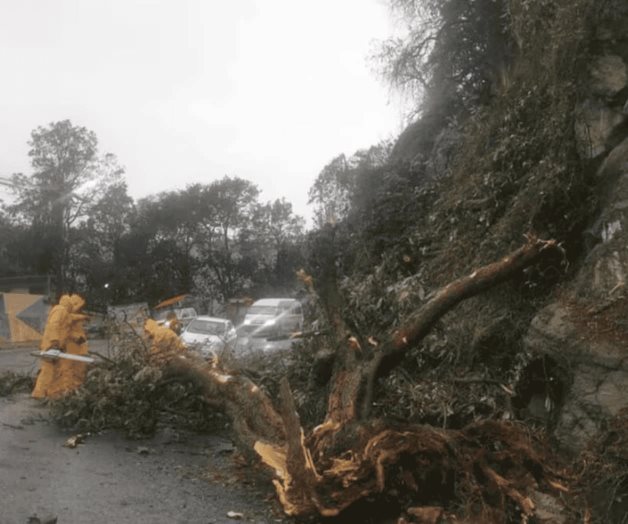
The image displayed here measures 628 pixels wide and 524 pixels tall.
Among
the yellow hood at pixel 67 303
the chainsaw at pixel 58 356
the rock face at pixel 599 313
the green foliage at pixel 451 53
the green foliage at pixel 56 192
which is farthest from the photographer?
the green foliage at pixel 56 192

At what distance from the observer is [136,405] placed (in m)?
7.17

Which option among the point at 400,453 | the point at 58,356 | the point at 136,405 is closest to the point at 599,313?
the point at 400,453

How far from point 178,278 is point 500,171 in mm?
29977

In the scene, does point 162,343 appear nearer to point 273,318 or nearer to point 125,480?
point 125,480

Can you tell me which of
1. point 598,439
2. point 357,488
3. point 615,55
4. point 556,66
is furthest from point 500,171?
point 357,488

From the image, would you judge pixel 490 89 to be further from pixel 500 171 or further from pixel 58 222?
pixel 58 222

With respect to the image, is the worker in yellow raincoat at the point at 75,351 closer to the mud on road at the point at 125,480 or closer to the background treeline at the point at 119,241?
the mud on road at the point at 125,480

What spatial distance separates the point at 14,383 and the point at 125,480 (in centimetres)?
508

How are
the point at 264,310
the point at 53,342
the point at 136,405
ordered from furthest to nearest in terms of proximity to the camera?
the point at 264,310 < the point at 53,342 < the point at 136,405

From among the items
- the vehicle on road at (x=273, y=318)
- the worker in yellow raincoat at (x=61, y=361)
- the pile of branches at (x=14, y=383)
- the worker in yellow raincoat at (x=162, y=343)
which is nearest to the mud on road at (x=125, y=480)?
the worker in yellow raincoat at (x=162, y=343)

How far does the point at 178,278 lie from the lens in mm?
35969

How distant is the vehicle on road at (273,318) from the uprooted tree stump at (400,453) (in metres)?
10.7

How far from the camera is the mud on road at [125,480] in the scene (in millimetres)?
4461

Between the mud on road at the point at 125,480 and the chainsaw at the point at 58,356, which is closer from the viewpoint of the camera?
the mud on road at the point at 125,480
